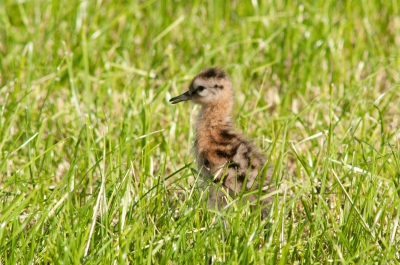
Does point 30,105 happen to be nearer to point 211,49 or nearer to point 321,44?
point 211,49

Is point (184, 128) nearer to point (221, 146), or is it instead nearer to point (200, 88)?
point (200, 88)

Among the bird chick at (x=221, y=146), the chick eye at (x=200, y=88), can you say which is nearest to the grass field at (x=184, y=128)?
the bird chick at (x=221, y=146)

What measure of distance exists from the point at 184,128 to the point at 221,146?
107 centimetres

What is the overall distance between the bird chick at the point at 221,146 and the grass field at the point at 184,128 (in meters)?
0.12

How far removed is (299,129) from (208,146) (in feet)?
4.29

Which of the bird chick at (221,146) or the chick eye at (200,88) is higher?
the chick eye at (200,88)

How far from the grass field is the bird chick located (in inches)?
4.7

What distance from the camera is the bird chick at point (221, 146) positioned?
391 centimetres

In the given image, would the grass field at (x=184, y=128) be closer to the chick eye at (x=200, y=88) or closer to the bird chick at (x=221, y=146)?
the bird chick at (x=221, y=146)

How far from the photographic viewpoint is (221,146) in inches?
164

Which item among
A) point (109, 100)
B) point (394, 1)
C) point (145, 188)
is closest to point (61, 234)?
point (145, 188)

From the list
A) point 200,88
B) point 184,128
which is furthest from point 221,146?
point 184,128

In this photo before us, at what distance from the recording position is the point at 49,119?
5.06m

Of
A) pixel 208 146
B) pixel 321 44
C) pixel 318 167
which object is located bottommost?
pixel 318 167
